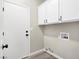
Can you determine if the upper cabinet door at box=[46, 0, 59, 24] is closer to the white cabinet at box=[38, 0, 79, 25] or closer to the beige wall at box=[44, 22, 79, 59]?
the white cabinet at box=[38, 0, 79, 25]

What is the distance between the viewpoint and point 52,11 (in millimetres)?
2188

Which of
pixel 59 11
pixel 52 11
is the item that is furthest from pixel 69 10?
pixel 52 11

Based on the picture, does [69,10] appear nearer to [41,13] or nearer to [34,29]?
[41,13]

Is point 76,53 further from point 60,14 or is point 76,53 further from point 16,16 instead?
point 16,16

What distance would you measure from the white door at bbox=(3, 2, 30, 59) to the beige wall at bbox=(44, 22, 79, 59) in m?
0.74

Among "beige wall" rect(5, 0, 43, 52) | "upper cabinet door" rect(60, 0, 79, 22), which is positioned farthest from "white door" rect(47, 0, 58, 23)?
"beige wall" rect(5, 0, 43, 52)

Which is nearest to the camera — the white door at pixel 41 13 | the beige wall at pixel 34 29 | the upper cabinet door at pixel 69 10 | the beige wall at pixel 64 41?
the upper cabinet door at pixel 69 10

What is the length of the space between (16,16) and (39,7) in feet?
3.19

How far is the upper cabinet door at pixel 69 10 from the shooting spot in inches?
59.8

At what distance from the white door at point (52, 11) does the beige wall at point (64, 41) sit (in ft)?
1.10

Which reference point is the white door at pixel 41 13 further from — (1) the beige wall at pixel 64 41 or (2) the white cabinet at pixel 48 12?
(1) the beige wall at pixel 64 41

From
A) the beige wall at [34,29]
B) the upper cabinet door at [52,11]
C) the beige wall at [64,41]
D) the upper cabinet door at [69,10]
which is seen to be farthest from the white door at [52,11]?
the beige wall at [34,29]

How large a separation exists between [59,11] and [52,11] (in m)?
0.31

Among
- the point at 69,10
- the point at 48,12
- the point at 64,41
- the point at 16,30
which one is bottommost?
the point at 64,41
